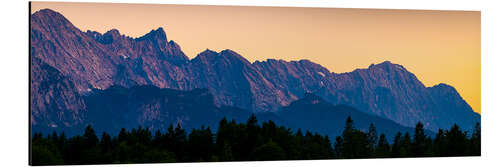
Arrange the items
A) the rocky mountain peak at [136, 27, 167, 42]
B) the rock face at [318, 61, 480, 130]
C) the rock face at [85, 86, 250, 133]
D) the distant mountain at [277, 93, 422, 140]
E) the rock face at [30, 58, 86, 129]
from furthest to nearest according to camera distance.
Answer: the distant mountain at [277, 93, 422, 140], the rock face at [85, 86, 250, 133], the rock face at [318, 61, 480, 130], the rock face at [30, 58, 86, 129], the rocky mountain peak at [136, 27, 167, 42]

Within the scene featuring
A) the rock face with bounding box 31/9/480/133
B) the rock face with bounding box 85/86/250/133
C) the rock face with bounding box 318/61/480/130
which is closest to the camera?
the rock face with bounding box 31/9/480/133

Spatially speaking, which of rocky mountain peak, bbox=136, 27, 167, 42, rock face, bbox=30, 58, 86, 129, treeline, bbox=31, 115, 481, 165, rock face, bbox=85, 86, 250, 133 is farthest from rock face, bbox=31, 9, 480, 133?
treeline, bbox=31, 115, 481, 165

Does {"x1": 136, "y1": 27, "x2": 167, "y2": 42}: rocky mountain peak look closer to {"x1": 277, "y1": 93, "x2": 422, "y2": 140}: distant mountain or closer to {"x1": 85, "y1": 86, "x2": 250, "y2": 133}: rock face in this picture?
{"x1": 85, "y1": 86, "x2": 250, "y2": 133}: rock face

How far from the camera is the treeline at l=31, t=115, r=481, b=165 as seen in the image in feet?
102

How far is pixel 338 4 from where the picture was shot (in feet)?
88.7

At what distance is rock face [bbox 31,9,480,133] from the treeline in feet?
5.04

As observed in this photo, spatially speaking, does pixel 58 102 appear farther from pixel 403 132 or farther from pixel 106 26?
pixel 403 132

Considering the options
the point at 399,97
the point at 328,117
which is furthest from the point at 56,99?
the point at 399,97

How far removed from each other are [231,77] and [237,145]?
8.52 metres

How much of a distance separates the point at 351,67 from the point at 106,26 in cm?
1082

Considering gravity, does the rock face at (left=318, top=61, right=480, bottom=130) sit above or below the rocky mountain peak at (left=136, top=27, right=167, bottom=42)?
below

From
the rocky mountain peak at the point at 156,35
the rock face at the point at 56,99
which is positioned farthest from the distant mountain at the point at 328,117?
the rock face at the point at 56,99

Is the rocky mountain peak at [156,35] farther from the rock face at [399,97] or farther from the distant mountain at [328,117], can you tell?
the distant mountain at [328,117]
